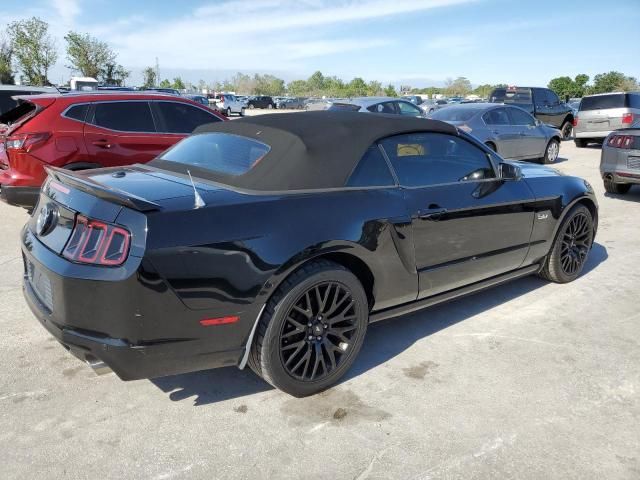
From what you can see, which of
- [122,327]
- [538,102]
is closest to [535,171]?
[122,327]

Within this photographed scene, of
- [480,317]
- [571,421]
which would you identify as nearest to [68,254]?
[571,421]

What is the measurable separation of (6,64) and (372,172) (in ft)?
154

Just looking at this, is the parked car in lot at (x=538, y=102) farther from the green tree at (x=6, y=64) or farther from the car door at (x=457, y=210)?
the green tree at (x=6, y=64)

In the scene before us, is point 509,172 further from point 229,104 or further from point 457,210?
point 229,104

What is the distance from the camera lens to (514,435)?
108 inches

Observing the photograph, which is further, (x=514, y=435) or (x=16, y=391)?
(x=16, y=391)

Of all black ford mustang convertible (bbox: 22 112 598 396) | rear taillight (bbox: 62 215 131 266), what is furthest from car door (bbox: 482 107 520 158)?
rear taillight (bbox: 62 215 131 266)

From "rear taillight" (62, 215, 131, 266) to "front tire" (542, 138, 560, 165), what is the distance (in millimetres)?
12077

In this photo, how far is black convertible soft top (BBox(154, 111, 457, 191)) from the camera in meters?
3.07

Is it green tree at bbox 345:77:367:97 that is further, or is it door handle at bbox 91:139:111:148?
green tree at bbox 345:77:367:97

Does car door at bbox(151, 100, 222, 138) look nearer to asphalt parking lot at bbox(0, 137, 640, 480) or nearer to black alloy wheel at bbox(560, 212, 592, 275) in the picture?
asphalt parking lot at bbox(0, 137, 640, 480)

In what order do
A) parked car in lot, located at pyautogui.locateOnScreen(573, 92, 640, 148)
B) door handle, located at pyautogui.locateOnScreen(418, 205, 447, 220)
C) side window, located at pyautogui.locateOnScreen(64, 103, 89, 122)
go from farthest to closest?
parked car in lot, located at pyautogui.locateOnScreen(573, 92, 640, 148) < side window, located at pyautogui.locateOnScreen(64, 103, 89, 122) < door handle, located at pyautogui.locateOnScreen(418, 205, 447, 220)

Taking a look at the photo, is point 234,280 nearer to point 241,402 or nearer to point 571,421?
point 241,402

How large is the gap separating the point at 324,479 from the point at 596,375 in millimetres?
1950
